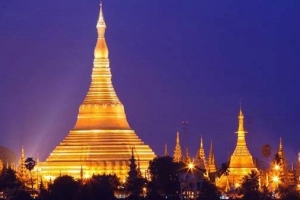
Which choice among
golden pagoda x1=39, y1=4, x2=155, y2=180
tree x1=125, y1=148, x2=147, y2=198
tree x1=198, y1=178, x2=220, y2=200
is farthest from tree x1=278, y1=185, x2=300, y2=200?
golden pagoda x1=39, y1=4, x2=155, y2=180

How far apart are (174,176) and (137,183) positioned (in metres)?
2.17

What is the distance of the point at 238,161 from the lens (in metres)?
118

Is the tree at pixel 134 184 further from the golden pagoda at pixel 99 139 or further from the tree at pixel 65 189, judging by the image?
the golden pagoda at pixel 99 139

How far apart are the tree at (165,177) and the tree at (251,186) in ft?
13.2

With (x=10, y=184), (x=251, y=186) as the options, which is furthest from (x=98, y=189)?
(x=251, y=186)

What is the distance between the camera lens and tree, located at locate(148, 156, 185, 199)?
327 feet

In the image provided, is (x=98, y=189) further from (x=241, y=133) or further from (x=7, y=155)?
(x=7, y=155)

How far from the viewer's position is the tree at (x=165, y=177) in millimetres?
99756

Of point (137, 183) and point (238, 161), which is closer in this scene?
point (137, 183)

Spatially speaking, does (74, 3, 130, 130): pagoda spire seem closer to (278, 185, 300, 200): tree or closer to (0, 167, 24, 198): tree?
(0, 167, 24, 198): tree

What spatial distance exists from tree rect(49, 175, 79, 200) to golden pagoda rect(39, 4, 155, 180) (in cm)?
1598

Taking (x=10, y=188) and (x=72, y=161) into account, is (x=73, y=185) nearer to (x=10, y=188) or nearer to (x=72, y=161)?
(x=10, y=188)

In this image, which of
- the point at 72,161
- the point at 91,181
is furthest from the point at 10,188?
the point at 72,161

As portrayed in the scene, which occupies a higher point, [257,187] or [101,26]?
[101,26]
